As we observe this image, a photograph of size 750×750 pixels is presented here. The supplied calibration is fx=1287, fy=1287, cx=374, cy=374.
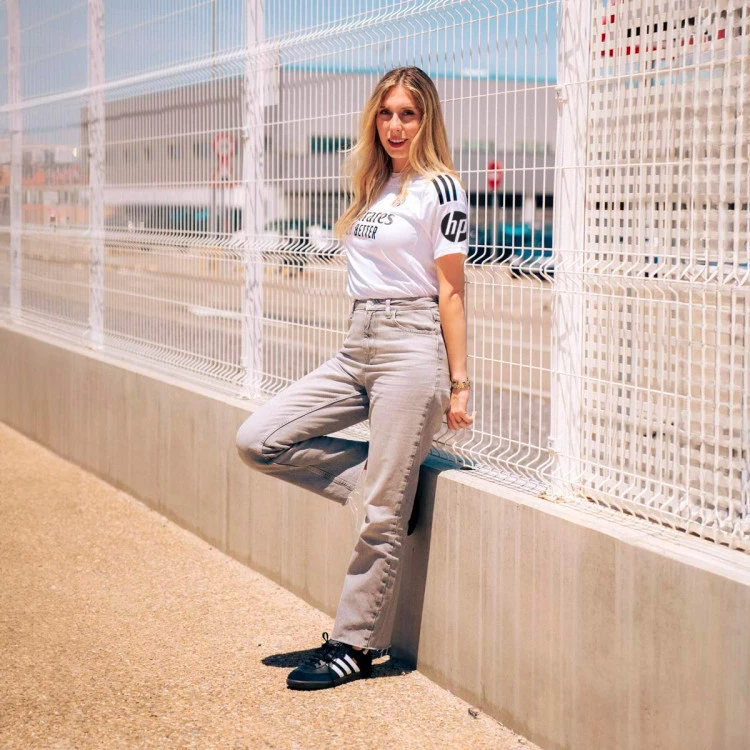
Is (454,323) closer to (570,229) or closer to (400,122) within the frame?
(570,229)

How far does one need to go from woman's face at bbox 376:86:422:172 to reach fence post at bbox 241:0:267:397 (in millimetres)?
1868

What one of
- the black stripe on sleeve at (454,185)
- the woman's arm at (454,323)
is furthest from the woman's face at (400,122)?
the woman's arm at (454,323)

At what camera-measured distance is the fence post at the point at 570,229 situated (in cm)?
425

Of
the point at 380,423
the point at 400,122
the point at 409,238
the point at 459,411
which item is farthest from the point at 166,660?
the point at 400,122

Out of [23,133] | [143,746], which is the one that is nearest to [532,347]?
[143,746]

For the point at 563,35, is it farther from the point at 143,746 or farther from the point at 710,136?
the point at 143,746

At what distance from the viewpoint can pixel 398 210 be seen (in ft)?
15.2

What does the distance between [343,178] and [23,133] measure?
6.37m

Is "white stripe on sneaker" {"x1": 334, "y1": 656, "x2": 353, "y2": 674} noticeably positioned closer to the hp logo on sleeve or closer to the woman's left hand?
the woman's left hand

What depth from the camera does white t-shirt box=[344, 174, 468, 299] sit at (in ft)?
14.9

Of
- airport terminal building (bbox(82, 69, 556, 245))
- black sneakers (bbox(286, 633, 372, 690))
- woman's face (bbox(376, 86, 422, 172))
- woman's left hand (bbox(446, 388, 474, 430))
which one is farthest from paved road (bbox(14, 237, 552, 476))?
black sneakers (bbox(286, 633, 372, 690))

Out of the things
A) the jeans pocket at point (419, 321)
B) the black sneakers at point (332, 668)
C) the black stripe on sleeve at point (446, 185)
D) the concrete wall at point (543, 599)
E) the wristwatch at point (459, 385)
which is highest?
the black stripe on sleeve at point (446, 185)

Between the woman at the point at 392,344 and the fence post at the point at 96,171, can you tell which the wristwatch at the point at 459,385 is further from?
the fence post at the point at 96,171

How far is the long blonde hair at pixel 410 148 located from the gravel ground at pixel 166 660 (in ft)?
5.69
